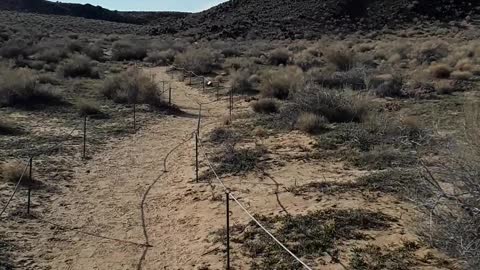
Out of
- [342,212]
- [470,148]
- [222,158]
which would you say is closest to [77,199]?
[222,158]

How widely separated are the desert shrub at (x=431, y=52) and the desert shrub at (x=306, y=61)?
495 cm

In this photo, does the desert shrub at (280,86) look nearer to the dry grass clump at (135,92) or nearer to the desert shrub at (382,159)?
the dry grass clump at (135,92)

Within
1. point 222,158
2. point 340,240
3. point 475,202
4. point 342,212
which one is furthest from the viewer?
point 222,158

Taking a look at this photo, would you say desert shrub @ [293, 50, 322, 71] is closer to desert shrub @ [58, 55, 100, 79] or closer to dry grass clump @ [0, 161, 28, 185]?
desert shrub @ [58, 55, 100, 79]

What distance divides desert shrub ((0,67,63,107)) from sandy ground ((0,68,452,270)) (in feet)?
22.5

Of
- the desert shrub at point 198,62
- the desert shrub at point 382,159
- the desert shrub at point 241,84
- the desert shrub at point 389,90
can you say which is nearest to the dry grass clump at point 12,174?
the desert shrub at point 382,159

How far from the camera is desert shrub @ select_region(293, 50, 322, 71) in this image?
27625 millimetres

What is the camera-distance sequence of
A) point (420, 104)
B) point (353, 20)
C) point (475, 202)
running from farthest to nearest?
1. point (353, 20)
2. point (420, 104)
3. point (475, 202)

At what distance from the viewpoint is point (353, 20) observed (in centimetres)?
5531

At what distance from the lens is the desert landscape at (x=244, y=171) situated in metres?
6.57

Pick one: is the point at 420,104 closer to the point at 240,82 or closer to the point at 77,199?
the point at 240,82

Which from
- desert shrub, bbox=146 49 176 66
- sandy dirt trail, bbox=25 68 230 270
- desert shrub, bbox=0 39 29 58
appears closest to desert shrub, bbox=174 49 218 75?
desert shrub, bbox=146 49 176 66

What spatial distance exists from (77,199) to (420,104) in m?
10.3

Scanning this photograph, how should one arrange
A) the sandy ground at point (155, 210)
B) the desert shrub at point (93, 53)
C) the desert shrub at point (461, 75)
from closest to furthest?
the sandy ground at point (155, 210), the desert shrub at point (461, 75), the desert shrub at point (93, 53)
